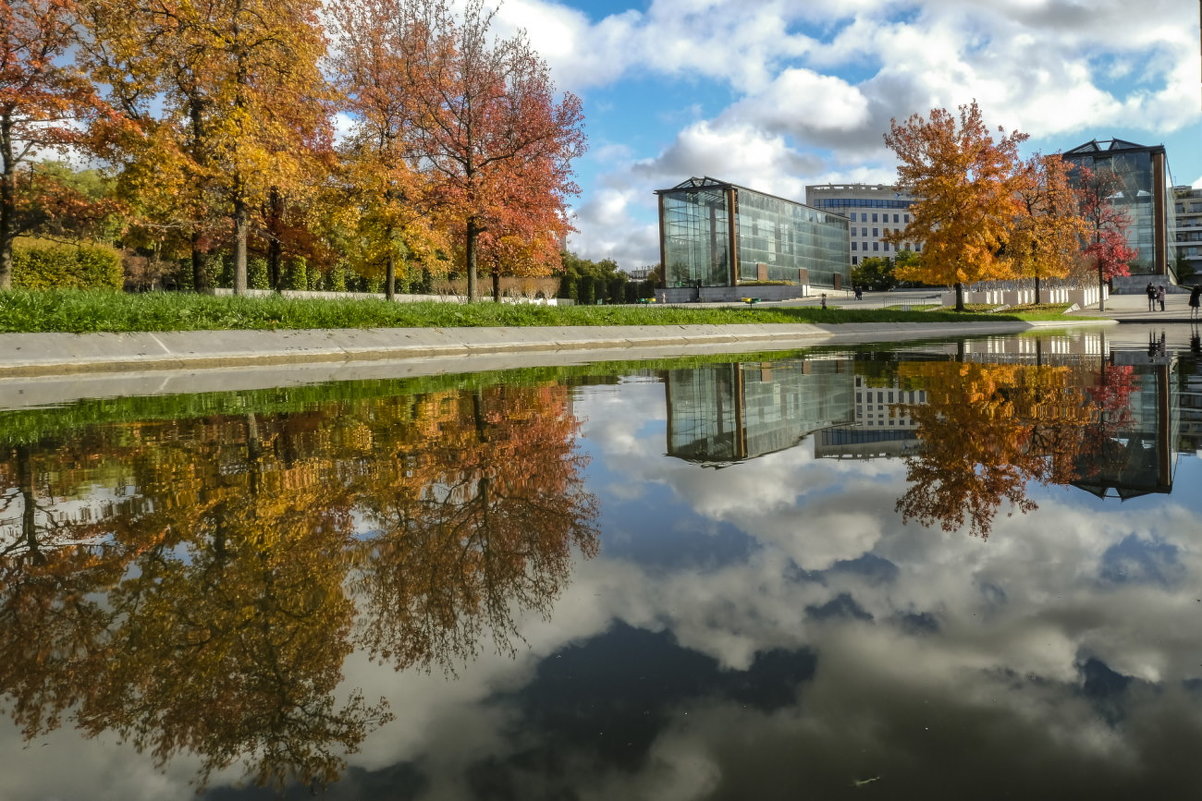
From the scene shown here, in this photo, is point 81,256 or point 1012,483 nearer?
point 1012,483

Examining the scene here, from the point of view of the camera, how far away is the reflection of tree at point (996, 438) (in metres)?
3.45

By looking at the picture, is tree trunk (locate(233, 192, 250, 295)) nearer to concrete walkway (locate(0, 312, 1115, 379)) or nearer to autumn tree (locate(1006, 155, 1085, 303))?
concrete walkway (locate(0, 312, 1115, 379))

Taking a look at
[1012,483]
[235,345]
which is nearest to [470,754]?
[1012,483]

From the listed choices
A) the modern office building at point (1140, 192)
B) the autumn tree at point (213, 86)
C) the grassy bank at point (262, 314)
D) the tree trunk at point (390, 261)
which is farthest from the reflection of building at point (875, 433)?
the modern office building at point (1140, 192)

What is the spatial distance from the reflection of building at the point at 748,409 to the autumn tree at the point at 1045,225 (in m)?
34.0

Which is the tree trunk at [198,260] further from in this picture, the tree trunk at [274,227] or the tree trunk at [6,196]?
the tree trunk at [6,196]

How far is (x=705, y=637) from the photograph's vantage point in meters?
2.07

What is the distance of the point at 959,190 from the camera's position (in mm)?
35906

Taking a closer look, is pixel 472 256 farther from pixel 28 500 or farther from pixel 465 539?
pixel 465 539

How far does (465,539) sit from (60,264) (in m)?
34.1

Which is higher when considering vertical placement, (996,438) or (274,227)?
(274,227)

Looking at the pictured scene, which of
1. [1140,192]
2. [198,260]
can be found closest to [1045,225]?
[198,260]

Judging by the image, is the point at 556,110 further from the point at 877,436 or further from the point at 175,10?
the point at 877,436

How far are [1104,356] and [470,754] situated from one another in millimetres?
14903
